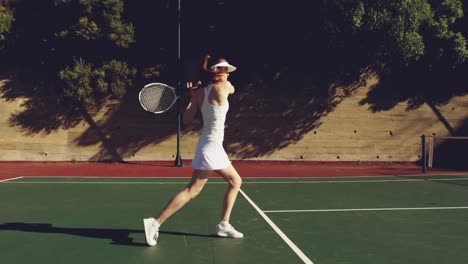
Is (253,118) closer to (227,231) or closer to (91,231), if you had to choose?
(91,231)

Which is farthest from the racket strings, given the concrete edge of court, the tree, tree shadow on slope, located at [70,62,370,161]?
the tree

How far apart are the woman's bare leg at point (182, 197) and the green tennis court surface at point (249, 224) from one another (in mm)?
364

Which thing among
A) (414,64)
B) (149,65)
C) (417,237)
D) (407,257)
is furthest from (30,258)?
(414,64)

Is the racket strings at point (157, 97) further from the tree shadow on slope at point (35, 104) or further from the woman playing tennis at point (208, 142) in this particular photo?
the tree shadow on slope at point (35, 104)

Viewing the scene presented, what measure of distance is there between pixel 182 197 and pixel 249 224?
4.82 ft

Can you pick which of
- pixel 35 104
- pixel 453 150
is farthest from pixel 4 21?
pixel 453 150

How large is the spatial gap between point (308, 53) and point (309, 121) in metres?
2.61

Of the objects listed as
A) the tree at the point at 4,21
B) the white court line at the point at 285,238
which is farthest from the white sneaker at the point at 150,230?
the tree at the point at 4,21

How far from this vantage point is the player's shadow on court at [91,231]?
207 inches

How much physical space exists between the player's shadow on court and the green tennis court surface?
0.5 inches

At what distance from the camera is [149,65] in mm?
15969

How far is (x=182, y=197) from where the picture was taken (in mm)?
4910

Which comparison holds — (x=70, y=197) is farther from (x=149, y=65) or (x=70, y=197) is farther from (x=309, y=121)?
(x=309, y=121)

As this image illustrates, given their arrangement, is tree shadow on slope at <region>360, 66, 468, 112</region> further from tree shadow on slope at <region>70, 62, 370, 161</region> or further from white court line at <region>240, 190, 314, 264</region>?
white court line at <region>240, 190, 314, 264</region>
